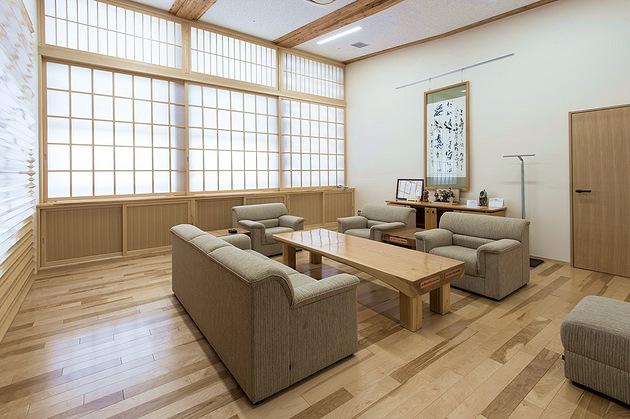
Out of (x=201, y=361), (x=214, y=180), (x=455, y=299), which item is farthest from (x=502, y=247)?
(x=214, y=180)

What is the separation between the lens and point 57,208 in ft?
13.0

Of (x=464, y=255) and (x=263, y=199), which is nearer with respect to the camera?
(x=464, y=255)

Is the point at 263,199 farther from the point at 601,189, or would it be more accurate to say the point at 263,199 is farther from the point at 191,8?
the point at 601,189

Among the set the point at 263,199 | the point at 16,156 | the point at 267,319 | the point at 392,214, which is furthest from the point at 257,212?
the point at 267,319

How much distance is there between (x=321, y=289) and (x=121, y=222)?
3.66 metres

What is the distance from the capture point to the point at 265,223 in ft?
16.4

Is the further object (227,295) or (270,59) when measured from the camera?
(270,59)

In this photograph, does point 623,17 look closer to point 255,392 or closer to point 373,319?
point 373,319

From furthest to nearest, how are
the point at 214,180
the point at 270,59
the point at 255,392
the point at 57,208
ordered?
1. the point at 270,59
2. the point at 214,180
3. the point at 57,208
4. the point at 255,392

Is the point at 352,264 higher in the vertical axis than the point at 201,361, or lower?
higher

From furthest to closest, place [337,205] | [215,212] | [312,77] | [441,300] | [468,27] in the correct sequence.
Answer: [337,205], [312,77], [215,212], [468,27], [441,300]

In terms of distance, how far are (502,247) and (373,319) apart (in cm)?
133

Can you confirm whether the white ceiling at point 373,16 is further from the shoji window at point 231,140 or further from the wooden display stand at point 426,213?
the wooden display stand at point 426,213

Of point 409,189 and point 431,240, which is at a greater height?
point 409,189
